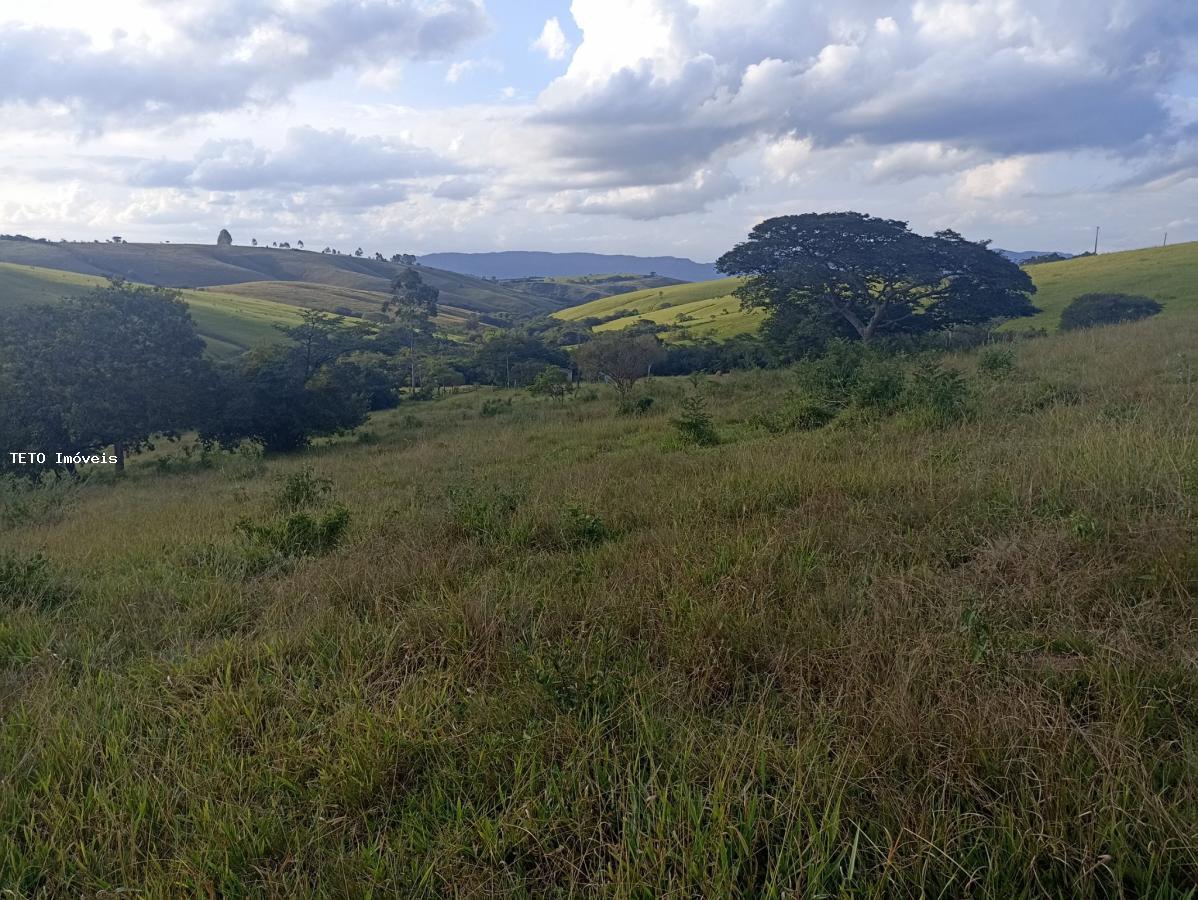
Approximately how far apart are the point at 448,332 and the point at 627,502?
305ft

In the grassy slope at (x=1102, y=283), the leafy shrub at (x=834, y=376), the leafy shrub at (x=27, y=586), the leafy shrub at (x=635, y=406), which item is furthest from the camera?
the grassy slope at (x=1102, y=283)

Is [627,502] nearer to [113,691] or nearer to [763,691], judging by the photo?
[763,691]

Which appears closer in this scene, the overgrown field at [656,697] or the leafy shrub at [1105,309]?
the overgrown field at [656,697]

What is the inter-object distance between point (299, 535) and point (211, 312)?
85581 millimetres

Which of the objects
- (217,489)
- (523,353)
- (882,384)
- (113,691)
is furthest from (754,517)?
(523,353)

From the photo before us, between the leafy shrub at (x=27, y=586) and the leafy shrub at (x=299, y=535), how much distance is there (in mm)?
1375

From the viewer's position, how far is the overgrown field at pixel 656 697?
1979mm

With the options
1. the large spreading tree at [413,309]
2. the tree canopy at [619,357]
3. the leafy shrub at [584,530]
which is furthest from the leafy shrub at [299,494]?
the large spreading tree at [413,309]

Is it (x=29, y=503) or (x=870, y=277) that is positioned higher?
(x=870, y=277)

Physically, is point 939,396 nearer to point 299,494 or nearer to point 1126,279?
point 299,494

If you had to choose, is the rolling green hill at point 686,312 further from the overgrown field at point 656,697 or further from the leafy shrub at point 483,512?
the overgrown field at point 656,697

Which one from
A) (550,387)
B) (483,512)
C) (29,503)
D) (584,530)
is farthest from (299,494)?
→ (550,387)

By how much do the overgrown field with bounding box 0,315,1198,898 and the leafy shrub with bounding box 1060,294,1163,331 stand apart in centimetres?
4260

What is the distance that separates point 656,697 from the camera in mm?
2734
